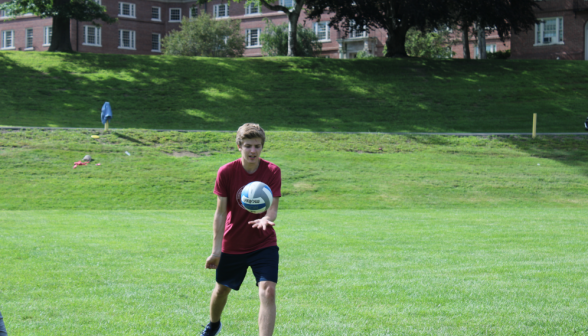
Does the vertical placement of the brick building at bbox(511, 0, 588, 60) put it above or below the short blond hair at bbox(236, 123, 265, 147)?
above

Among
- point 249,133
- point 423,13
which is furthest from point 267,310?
point 423,13

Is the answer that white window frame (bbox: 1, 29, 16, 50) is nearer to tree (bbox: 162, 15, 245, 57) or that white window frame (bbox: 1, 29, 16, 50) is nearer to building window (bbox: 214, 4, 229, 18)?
tree (bbox: 162, 15, 245, 57)

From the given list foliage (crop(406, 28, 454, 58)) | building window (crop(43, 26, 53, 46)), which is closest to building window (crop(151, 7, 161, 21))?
building window (crop(43, 26, 53, 46))

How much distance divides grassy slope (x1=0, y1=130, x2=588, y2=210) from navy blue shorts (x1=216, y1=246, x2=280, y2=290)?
14694mm

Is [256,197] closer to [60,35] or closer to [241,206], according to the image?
[241,206]

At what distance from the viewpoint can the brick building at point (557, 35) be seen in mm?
51656

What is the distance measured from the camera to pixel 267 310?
468 cm

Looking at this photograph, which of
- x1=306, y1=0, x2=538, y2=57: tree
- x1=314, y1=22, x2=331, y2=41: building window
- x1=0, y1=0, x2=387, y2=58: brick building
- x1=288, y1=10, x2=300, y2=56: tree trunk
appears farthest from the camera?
x1=314, y1=22, x2=331, y2=41: building window

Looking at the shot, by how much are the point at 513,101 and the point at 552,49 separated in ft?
61.8

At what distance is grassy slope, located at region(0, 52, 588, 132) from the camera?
34.2 m

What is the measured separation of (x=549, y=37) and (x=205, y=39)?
33.9 m

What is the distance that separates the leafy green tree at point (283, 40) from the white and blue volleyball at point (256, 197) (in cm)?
5600

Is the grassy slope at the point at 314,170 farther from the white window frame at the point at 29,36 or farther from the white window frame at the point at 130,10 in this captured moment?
the white window frame at the point at 29,36

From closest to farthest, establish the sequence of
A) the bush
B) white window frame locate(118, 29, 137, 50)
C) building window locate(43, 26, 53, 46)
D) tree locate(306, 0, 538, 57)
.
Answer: tree locate(306, 0, 538, 57) < the bush < building window locate(43, 26, 53, 46) < white window frame locate(118, 29, 137, 50)
